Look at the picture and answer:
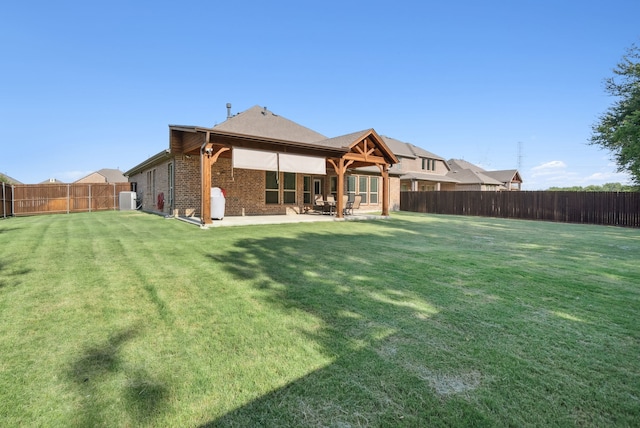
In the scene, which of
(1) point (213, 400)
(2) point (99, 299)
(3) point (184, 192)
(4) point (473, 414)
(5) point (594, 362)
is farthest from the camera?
(3) point (184, 192)

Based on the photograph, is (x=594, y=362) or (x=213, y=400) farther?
(x=594, y=362)

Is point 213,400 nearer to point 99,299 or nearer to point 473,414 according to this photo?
point 473,414

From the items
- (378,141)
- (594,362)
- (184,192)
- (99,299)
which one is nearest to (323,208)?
(378,141)

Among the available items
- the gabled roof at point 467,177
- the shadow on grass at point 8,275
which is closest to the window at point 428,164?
the gabled roof at point 467,177

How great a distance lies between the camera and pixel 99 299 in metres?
3.43

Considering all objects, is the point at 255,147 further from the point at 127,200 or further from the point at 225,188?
the point at 127,200

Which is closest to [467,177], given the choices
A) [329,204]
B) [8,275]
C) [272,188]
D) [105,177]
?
[329,204]

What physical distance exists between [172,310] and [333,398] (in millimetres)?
2120

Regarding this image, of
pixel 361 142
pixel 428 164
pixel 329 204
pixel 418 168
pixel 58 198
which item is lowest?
pixel 329 204

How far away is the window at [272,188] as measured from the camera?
15.1 metres

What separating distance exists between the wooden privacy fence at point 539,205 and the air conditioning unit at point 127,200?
64.4ft

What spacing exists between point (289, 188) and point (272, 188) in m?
1.02

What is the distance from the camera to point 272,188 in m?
15.3

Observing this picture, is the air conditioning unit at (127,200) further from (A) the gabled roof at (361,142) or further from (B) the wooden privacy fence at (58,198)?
(A) the gabled roof at (361,142)
